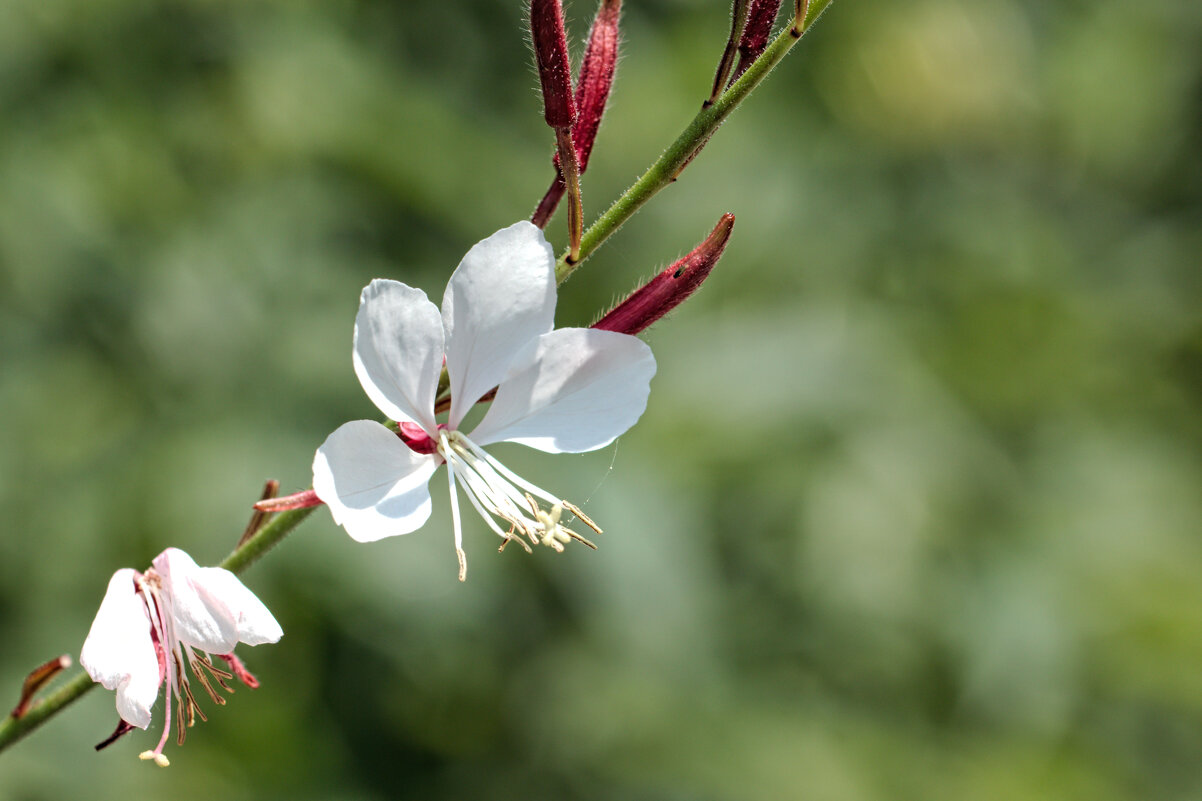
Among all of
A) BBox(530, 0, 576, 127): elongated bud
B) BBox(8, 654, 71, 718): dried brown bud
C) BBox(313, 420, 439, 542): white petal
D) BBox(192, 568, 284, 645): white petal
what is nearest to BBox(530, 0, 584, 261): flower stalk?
BBox(530, 0, 576, 127): elongated bud

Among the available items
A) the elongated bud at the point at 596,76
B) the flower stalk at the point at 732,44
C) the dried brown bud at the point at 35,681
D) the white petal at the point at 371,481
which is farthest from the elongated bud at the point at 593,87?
the dried brown bud at the point at 35,681

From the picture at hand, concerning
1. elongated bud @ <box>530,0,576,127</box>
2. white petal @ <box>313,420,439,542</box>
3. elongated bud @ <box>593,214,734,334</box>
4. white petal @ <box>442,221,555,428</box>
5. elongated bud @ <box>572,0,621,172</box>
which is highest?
elongated bud @ <box>572,0,621,172</box>

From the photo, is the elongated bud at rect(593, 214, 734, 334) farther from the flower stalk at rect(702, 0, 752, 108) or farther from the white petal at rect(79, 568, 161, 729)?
the white petal at rect(79, 568, 161, 729)

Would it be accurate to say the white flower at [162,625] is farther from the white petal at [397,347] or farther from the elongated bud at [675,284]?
the elongated bud at [675,284]

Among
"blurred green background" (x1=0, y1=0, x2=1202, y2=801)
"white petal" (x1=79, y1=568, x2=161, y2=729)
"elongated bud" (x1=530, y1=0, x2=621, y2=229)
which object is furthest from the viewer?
"blurred green background" (x1=0, y1=0, x2=1202, y2=801)

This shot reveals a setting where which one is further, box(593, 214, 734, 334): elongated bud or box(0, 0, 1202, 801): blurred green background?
box(0, 0, 1202, 801): blurred green background

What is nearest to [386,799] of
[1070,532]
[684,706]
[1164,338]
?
[684,706]

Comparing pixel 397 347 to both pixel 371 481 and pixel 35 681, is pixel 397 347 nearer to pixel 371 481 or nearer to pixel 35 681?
pixel 371 481

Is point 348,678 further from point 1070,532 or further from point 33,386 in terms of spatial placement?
point 1070,532
